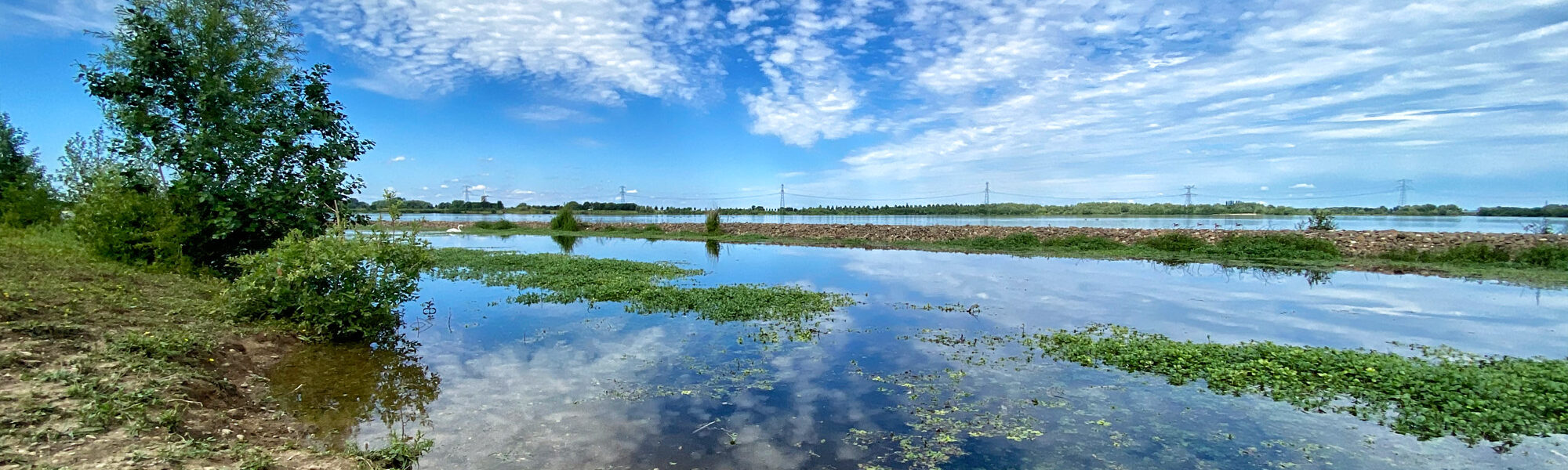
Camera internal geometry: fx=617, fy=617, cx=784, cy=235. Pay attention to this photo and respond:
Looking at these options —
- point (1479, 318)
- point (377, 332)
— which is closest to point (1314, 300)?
point (1479, 318)

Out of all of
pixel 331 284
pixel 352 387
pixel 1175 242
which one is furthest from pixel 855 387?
pixel 1175 242

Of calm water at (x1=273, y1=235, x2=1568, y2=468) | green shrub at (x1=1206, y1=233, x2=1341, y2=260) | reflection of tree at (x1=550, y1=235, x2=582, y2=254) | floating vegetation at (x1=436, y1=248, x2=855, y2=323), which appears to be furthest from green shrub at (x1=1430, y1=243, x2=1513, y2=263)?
reflection of tree at (x1=550, y1=235, x2=582, y2=254)

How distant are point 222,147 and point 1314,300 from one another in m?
21.2

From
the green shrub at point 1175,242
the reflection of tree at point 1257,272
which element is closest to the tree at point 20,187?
the reflection of tree at point 1257,272

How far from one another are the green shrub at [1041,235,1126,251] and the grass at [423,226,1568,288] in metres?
0.03

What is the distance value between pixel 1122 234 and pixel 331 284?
3005 cm

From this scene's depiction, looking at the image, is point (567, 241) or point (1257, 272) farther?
point (567, 241)

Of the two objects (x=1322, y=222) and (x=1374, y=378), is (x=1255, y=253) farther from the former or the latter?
(x=1374, y=378)

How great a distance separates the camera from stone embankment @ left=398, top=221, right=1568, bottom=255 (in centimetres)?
2038

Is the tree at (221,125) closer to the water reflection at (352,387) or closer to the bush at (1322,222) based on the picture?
the water reflection at (352,387)

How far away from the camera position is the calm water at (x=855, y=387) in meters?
5.09

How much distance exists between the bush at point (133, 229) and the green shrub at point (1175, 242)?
98.6 feet

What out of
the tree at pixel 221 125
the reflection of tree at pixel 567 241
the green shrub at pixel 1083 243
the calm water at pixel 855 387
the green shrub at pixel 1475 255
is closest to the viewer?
the calm water at pixel 855 387

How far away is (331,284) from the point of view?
27.8 feet
